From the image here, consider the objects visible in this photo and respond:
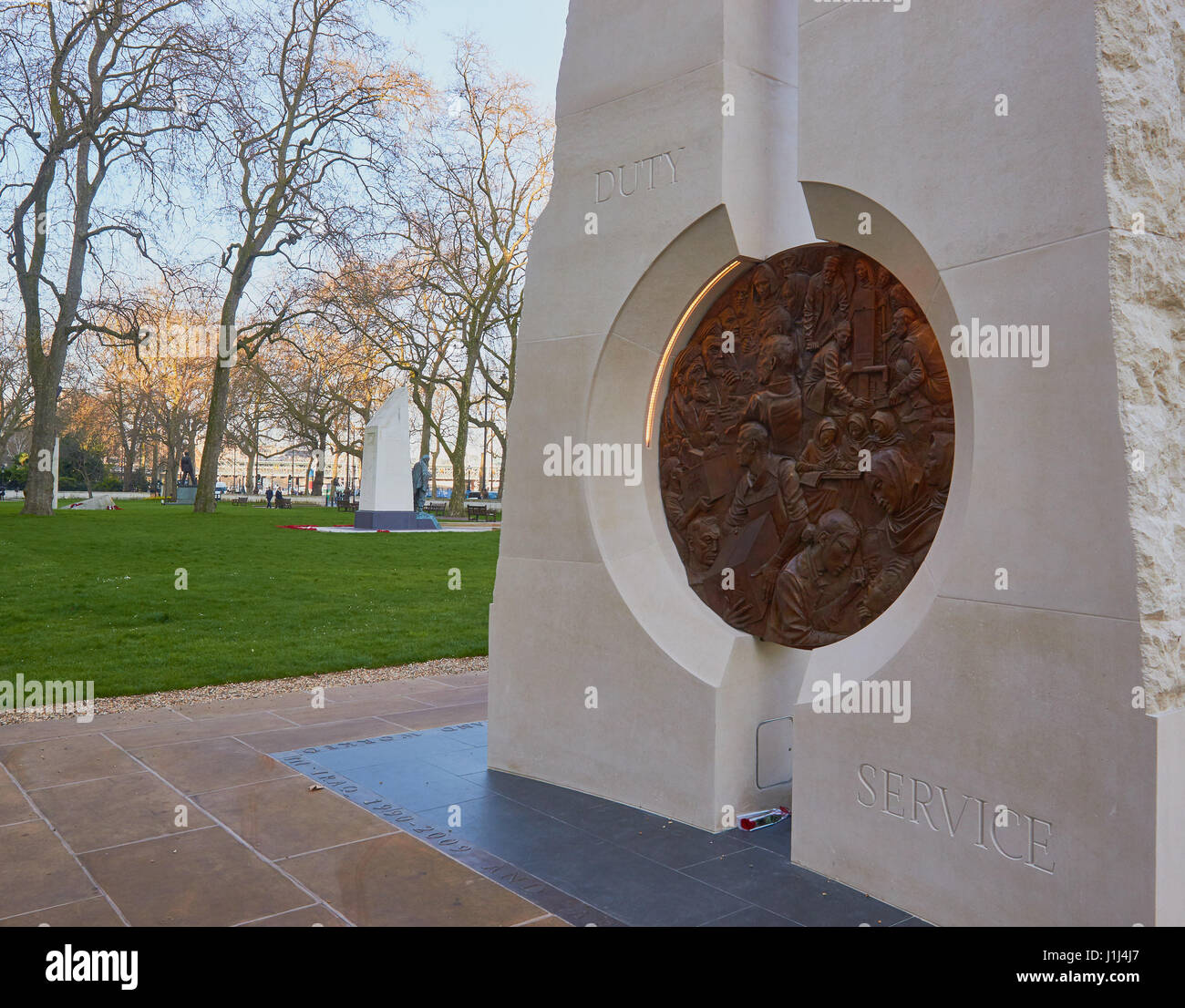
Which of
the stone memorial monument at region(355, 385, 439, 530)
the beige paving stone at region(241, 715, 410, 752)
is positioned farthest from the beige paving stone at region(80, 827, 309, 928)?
the stone memorial monument at region(355, 385, 439, 530)

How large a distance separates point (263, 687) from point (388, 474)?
21447 mm

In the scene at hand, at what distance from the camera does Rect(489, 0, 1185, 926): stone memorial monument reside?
3543 millimetres

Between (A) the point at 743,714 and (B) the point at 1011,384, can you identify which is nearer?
(B) the point at 1011,384

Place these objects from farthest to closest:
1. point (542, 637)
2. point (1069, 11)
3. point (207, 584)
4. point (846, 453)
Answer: point (207, 584), point (542, 637), point (846, 453), point (1069, 11)

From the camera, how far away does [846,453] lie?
475 centimetres

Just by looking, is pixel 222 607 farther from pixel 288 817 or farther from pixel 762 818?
pixel 762 818

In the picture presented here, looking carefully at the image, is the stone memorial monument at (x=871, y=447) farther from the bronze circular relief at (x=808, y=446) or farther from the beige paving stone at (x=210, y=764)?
the beige paving stone at (x=210, y=764)

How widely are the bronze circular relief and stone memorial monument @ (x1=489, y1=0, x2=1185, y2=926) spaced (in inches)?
0.7

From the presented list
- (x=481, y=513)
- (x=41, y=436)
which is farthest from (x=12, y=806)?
(x=481, y=513)

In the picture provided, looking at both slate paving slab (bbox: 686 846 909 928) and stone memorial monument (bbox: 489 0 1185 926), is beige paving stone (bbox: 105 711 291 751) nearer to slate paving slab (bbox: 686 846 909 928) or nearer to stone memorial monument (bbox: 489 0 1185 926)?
stone memorial monument (bbox: 489 0 1185 926)

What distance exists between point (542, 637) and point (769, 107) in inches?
142

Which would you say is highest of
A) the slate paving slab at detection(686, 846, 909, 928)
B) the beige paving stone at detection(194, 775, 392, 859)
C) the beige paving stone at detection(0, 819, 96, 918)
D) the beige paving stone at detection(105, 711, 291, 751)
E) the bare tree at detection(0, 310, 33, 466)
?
the bare tree at detection(0, 310, 33, 466)
